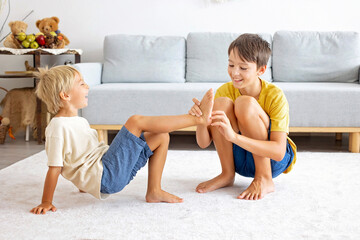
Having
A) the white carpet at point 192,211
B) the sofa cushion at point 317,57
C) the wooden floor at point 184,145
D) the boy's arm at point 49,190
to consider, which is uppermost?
the sofa cushion at point 317,57

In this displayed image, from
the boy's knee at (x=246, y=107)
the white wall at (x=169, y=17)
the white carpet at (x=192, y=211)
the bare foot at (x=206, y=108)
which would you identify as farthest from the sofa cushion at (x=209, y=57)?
the bare foot at (x=206, y=108)

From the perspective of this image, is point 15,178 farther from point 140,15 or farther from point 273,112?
point 140,15

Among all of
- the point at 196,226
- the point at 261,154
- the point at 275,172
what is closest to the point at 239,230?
the point at 196,226

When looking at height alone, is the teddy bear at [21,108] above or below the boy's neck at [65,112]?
below

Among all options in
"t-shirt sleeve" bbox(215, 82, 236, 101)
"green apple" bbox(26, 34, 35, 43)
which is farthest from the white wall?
"t-shirt sleeve" bbox(215, 82, 236, 101)

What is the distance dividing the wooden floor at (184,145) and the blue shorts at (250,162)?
109 cm

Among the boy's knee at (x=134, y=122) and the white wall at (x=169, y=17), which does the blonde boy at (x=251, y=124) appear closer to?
the boy's knee at (x=134, y=122)

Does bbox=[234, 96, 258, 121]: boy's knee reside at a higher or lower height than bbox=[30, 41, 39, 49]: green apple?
lower

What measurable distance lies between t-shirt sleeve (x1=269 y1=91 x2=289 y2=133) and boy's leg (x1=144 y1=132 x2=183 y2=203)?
0.45 metres

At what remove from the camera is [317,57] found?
11.6ft

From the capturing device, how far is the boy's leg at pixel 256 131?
187cm

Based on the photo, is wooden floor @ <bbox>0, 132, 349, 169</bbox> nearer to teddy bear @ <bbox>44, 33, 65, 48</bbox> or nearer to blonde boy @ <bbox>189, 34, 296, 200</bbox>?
teddy bear @ <bbox>44, 33, 65, 48</bbox>

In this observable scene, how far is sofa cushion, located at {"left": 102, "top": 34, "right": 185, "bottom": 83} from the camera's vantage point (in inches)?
140

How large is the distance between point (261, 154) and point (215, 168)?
69 cm
